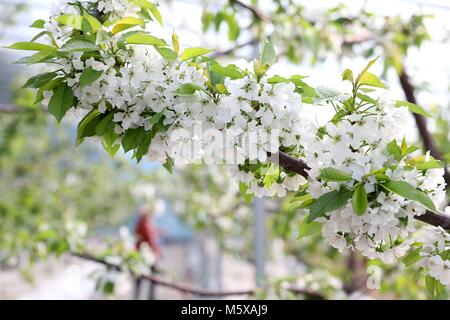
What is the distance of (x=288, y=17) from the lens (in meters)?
2.27

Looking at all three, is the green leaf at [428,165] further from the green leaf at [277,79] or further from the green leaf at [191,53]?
the green leaf at [191,53]

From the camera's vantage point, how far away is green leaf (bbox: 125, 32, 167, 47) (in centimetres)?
81

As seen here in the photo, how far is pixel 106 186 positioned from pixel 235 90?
6.03 metres

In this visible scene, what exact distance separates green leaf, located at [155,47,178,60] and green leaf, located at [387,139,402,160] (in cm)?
34

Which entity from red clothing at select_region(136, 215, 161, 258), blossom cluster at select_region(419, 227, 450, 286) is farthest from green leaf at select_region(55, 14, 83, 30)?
red clothing at select_region(136, 215, 161, 258)

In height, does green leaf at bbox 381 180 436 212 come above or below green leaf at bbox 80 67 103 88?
below

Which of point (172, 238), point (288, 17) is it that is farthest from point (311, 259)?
point (172, 238)

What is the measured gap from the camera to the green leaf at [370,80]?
80 cm

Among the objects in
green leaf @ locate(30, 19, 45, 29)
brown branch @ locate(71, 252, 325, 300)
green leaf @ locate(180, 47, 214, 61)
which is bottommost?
brown branch @ locate(71, 252, 325, 300)

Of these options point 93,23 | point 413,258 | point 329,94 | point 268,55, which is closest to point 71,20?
point 93,23

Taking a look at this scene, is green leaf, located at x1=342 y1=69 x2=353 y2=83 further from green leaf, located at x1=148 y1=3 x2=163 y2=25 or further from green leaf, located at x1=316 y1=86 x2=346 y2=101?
green leaf, located at x1=148 y1=3 x2=163 y2=25

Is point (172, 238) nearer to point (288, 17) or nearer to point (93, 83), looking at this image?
point (288, 17)

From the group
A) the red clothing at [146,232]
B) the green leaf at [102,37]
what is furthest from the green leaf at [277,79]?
the red clothing at [146,232]

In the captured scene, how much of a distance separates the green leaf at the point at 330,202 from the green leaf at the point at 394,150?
0.30 ft
